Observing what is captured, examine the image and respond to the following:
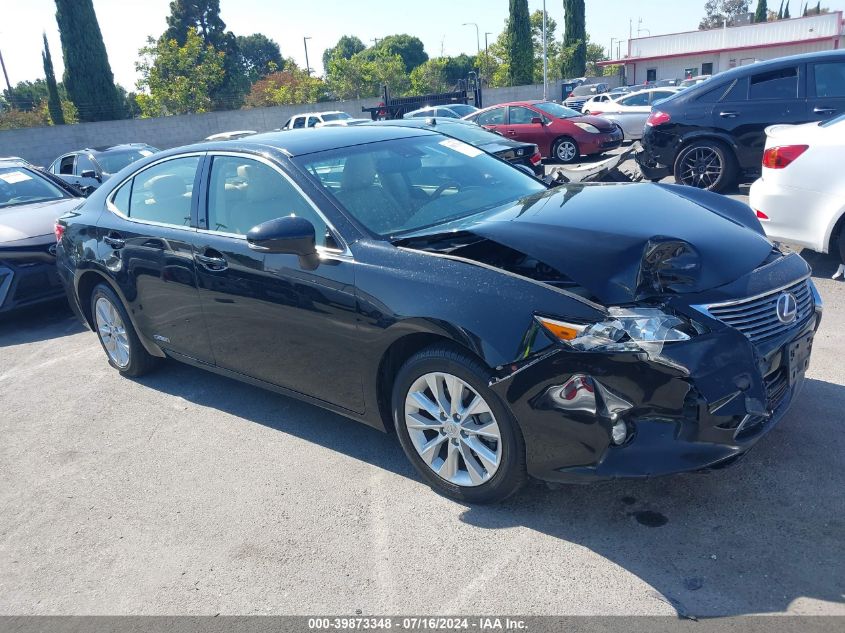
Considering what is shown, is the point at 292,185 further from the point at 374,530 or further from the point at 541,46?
the point at 541,46

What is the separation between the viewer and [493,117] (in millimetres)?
16906

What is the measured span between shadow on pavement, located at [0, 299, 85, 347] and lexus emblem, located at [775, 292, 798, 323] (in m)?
6.37

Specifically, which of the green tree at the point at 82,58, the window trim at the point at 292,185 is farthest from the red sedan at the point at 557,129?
the green tree at the point at 82,58

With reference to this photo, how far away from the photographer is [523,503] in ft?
10.9

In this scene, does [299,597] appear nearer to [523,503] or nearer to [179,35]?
[523,503]

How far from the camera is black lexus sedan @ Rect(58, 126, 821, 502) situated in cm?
280

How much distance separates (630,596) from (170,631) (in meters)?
1.79

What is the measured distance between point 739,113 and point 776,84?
0.57m

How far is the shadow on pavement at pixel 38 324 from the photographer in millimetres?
6996

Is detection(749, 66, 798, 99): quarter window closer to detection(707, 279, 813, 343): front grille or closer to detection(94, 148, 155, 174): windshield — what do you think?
detection(707, 279, 813, 343): front grille

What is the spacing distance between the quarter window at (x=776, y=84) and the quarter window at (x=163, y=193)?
7308 millimetres

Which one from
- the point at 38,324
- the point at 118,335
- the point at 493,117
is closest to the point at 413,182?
the point at 118,335

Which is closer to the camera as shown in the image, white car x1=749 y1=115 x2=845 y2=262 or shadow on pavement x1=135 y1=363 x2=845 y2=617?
shadow on pavement x1=135 y1=363 x2=845 y2=617

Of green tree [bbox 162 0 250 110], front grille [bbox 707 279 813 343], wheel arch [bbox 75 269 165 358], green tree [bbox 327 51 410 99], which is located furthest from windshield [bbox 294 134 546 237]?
green tree [bbox 162 0 250 110]
